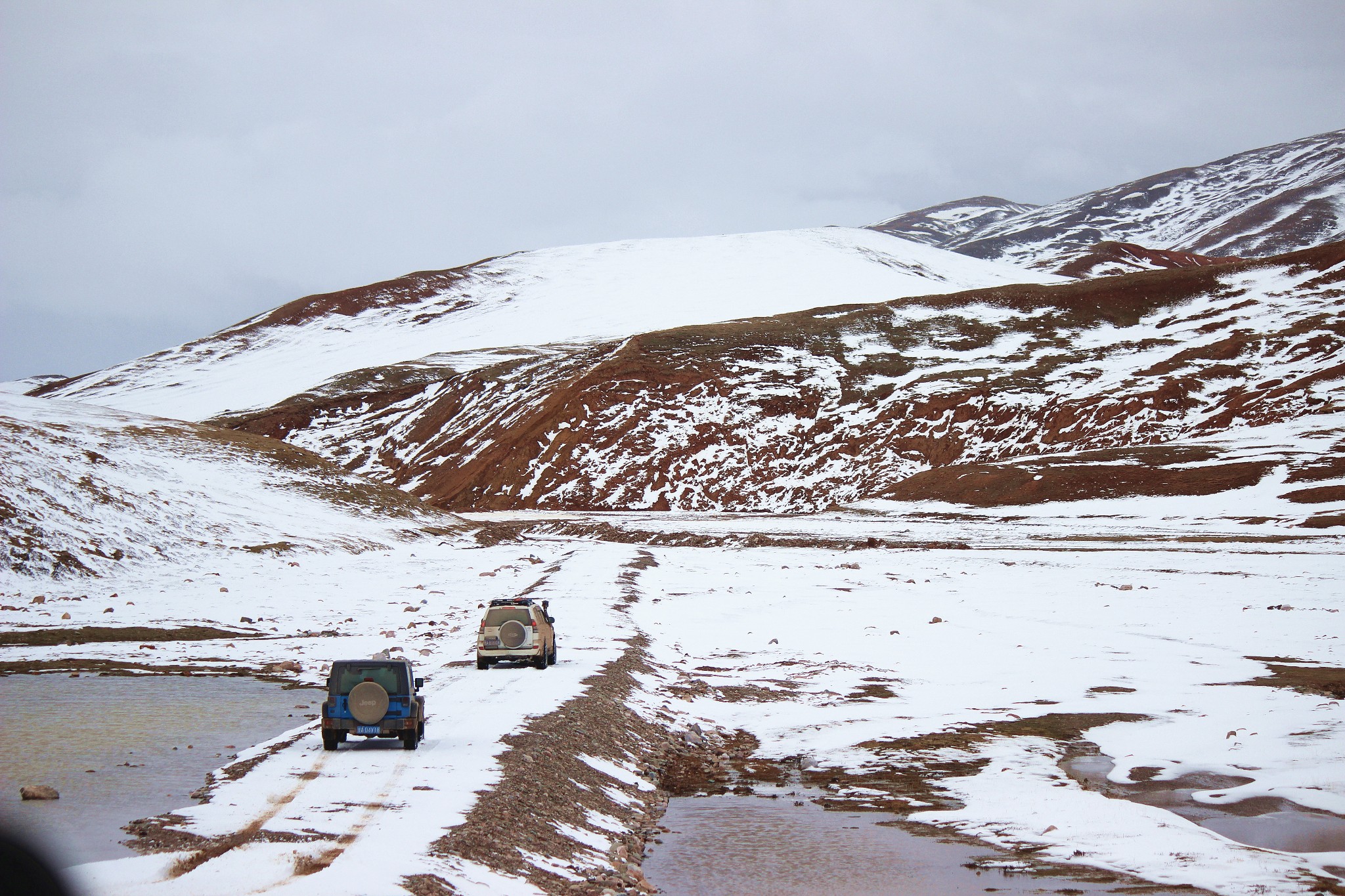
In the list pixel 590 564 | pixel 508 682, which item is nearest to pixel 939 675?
pixel 508 682

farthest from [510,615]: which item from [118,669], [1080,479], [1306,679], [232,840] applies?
[1080,479]

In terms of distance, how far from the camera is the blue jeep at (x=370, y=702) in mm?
15961

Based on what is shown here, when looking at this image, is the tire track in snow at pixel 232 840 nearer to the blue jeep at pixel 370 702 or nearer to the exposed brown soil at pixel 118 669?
the blue jeep at pixel 370 702

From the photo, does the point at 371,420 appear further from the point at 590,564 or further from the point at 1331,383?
the point at 1331,383

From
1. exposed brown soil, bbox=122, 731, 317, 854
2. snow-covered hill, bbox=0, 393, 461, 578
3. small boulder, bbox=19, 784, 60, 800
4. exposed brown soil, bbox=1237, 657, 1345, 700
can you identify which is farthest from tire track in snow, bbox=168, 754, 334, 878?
snow-covered hill, bbox=0, 393, 461, 578

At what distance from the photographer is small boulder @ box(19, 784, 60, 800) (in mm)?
13305

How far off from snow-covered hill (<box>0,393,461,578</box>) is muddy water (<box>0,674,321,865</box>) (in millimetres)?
20417

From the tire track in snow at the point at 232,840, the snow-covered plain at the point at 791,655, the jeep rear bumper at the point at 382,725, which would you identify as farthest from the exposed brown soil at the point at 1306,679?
the tire track in snow at the point at 232,840

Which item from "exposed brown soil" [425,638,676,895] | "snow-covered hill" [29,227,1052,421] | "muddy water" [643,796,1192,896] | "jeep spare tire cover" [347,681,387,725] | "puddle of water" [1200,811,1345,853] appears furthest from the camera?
"snow-covered hill" [29,227,1052,421]

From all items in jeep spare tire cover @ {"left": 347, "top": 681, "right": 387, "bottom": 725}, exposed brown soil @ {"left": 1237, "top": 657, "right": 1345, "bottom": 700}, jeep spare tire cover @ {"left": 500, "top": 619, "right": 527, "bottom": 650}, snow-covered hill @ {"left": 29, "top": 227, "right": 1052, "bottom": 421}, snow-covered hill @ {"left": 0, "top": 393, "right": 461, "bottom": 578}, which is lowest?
exposed brown soil @ {"left": 1237, "top": 657, "right": 1345, "bottom": 700}

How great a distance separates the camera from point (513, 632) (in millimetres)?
24344

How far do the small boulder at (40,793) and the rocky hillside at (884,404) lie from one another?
72.4 meters

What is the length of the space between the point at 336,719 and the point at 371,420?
123 metres

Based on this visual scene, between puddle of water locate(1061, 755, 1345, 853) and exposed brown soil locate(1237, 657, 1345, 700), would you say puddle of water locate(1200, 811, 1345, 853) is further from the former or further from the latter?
exposed brown soil locate(1237, 657, 1345, 700)
